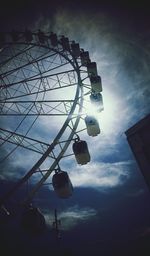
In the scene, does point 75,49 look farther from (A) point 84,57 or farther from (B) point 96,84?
(B) point 96,84

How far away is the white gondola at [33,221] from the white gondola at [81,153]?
7.65 feet

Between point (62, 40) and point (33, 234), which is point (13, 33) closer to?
point (62, 40)

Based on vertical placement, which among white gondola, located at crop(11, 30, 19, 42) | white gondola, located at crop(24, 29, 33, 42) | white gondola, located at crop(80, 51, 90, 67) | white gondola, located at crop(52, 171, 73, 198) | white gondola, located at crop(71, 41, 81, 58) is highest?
white gondola, located at crop(11, 30, 19, 42)

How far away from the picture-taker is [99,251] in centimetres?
9406

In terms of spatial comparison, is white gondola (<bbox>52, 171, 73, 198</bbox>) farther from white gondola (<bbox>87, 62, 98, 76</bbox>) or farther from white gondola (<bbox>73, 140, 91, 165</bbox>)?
white gondola (<bbox>87, 62, 98, 76</bbox>)

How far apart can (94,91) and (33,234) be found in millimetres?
7203

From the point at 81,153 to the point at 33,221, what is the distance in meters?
2.82

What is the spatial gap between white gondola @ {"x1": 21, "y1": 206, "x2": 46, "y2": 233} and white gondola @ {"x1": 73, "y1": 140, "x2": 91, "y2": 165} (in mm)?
2333

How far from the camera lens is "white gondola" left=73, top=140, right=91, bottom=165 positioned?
7.99m

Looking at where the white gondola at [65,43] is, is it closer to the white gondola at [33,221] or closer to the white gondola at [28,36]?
the white gondola at [28,36]

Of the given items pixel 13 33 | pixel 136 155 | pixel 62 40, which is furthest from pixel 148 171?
pixel 13 33

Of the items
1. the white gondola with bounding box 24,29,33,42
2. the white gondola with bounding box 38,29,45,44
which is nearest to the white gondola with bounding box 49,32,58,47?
the white gondola with bounding box 38,29,45,44

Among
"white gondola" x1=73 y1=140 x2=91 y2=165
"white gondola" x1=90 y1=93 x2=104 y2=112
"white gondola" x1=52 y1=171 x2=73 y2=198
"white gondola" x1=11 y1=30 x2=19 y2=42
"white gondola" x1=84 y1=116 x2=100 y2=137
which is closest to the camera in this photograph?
"white gondola" x1=52 y1=171 x2=73 y2=198

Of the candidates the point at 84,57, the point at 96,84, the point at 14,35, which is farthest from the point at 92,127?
the point at 14,35
